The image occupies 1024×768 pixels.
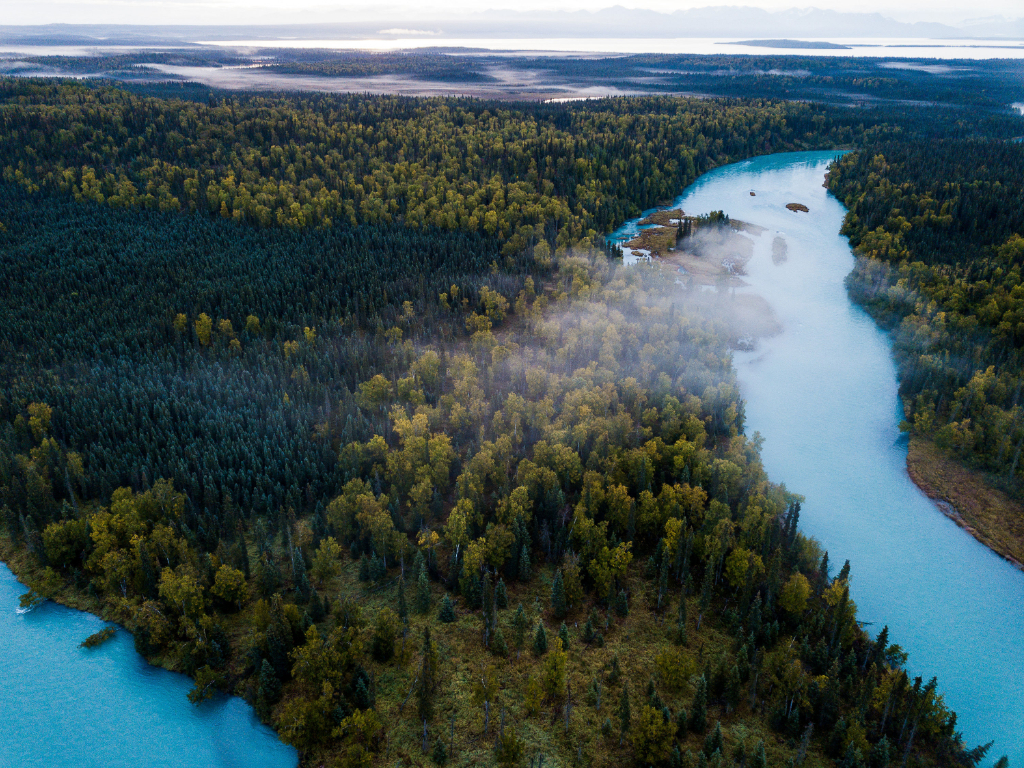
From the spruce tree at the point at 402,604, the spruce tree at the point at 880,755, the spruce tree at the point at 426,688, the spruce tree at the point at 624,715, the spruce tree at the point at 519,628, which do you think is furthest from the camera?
the spruce tree at the point at 402,604

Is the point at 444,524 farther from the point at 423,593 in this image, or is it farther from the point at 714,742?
the point at 714,742

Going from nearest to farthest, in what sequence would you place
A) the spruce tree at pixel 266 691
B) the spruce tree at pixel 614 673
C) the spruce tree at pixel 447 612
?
the spruce tree at pixel 266 691 < the spruce tree at pixel 614 673 < the spruce tree at pixel 447 612

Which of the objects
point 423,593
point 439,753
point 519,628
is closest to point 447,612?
point 423,593

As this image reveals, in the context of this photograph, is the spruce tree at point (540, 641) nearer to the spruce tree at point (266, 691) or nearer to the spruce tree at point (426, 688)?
the spruce tree at point (426, 688)

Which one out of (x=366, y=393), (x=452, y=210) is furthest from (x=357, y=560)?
(x=452, y=210)

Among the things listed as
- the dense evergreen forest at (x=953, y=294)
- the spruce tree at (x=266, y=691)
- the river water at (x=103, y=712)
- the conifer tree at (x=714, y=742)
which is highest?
the dense evergreen forest at (x=953, y=294)

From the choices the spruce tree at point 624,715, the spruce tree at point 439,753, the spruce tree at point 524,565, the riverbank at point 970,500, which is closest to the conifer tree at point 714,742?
the spruce tree at point 624,715

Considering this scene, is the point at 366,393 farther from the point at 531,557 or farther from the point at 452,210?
the point at 452,210
